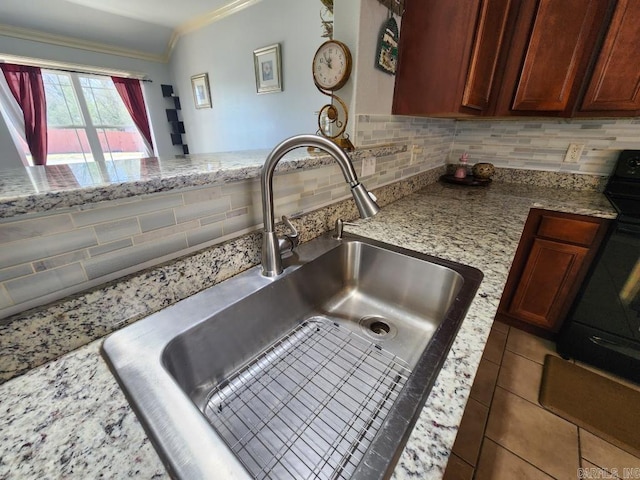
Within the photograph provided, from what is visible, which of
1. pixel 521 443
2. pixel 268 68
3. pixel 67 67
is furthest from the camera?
pixel 67 67

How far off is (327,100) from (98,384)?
2.51m

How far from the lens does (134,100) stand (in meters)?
4.36

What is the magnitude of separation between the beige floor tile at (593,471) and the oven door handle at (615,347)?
60cm

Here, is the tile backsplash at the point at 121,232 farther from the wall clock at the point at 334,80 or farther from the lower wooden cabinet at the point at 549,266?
the lower wooden cabinet at the point at 549,266

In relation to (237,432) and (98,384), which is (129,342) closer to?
(98,384)

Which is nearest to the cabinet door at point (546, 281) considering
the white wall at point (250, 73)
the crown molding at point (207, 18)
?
the white wall at point (250, 73)

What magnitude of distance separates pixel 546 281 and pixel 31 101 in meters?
5.97

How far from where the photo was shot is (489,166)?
1890mm

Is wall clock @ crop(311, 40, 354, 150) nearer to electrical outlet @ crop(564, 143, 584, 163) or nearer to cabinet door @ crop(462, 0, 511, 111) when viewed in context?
cabinet door @ crop(462, 0, 511, 111)

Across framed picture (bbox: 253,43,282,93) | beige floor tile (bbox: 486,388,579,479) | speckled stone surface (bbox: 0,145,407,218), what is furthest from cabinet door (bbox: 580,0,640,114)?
framed picture (bbox: 253,43,282,93)

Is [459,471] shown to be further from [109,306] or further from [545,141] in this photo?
[545,141]

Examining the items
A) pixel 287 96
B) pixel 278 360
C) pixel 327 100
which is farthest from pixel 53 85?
Result: pixel 278 360

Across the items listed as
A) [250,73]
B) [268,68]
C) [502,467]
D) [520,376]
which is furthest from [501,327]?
[250,73]

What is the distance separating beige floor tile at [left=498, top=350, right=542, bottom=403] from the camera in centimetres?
132
